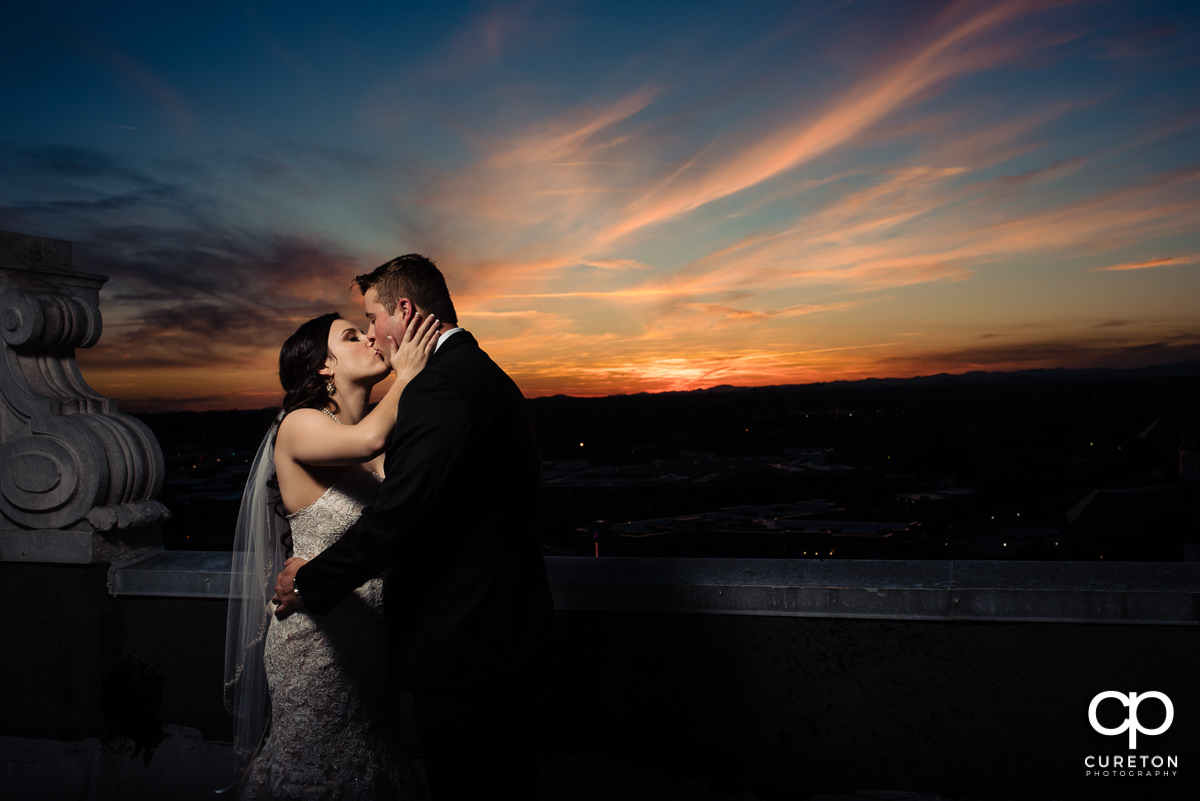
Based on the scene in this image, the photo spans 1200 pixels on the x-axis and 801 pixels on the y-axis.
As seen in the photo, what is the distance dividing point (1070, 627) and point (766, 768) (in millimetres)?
1277

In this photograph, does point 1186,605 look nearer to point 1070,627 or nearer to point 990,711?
point 1070,627

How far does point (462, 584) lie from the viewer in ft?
6.51

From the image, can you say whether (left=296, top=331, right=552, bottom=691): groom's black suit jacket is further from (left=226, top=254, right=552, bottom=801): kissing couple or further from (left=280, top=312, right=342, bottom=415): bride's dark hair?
(left=280, top=312, right=342, bottom=415): bride's dark hair

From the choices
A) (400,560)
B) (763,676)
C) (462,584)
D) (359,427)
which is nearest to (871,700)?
(763,676)

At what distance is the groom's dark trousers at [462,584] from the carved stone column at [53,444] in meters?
1.99

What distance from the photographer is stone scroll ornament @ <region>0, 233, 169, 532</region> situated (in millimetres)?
3322

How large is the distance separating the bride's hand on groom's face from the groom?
11 centimetres

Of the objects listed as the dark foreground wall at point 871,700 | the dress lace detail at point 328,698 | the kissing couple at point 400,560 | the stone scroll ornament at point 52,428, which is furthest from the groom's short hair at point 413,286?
the stone scroll ornament at point 52,428

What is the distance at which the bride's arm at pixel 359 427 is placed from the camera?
2205 millimetres

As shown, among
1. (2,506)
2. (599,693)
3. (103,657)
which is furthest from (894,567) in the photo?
(2,506)

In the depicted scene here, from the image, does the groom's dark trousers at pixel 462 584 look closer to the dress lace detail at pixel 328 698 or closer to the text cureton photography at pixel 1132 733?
the dress lace detail at pixel 328 698

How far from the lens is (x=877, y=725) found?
9.50 feet

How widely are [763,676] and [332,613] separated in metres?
1.68

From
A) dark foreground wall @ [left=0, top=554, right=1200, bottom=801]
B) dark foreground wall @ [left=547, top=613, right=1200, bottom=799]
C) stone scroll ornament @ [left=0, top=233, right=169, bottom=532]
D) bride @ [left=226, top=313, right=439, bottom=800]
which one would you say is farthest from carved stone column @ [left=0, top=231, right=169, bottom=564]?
dark foreground wall @ [left=547, top=613, right=1200, bottom=799]
